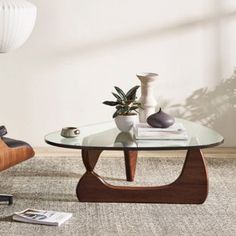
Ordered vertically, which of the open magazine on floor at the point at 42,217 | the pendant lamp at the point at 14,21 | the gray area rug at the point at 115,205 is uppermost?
the pendant lamp at the point at 14,21

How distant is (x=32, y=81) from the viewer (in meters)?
5.83

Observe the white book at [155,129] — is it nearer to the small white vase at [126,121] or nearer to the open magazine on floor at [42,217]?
the small white vase at [126,121]

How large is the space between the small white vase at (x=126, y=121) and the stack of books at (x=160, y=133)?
11 cm

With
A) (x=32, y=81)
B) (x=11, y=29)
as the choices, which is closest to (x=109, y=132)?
(x=11, y=29)

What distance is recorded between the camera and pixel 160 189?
444 centimetres

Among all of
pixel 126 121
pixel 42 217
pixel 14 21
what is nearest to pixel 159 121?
pixel 126 121

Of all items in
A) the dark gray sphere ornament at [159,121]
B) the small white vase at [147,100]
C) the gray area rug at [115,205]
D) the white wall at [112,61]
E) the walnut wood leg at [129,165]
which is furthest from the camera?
the white wall at [112,61]

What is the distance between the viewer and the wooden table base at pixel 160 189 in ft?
14.4

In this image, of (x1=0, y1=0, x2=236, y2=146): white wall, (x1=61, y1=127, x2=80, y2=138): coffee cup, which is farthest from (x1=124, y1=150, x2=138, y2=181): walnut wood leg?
(x1=0, y1=0, x2=236, y2=146): white wall

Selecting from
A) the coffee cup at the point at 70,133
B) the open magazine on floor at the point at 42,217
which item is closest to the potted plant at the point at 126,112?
the coffee cup at the point at 70,133

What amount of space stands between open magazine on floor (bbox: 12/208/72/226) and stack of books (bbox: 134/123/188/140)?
666 mm

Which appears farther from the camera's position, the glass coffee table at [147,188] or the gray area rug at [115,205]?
the glass coffee table at [147,188]

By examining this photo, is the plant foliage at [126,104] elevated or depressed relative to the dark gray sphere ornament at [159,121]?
elevated

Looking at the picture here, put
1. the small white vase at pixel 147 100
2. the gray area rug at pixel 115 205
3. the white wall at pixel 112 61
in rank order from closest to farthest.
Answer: the gray area rug at pixel 115 205 → the small white vase at pixel 147 100 → the white wall at pixel 112 61
